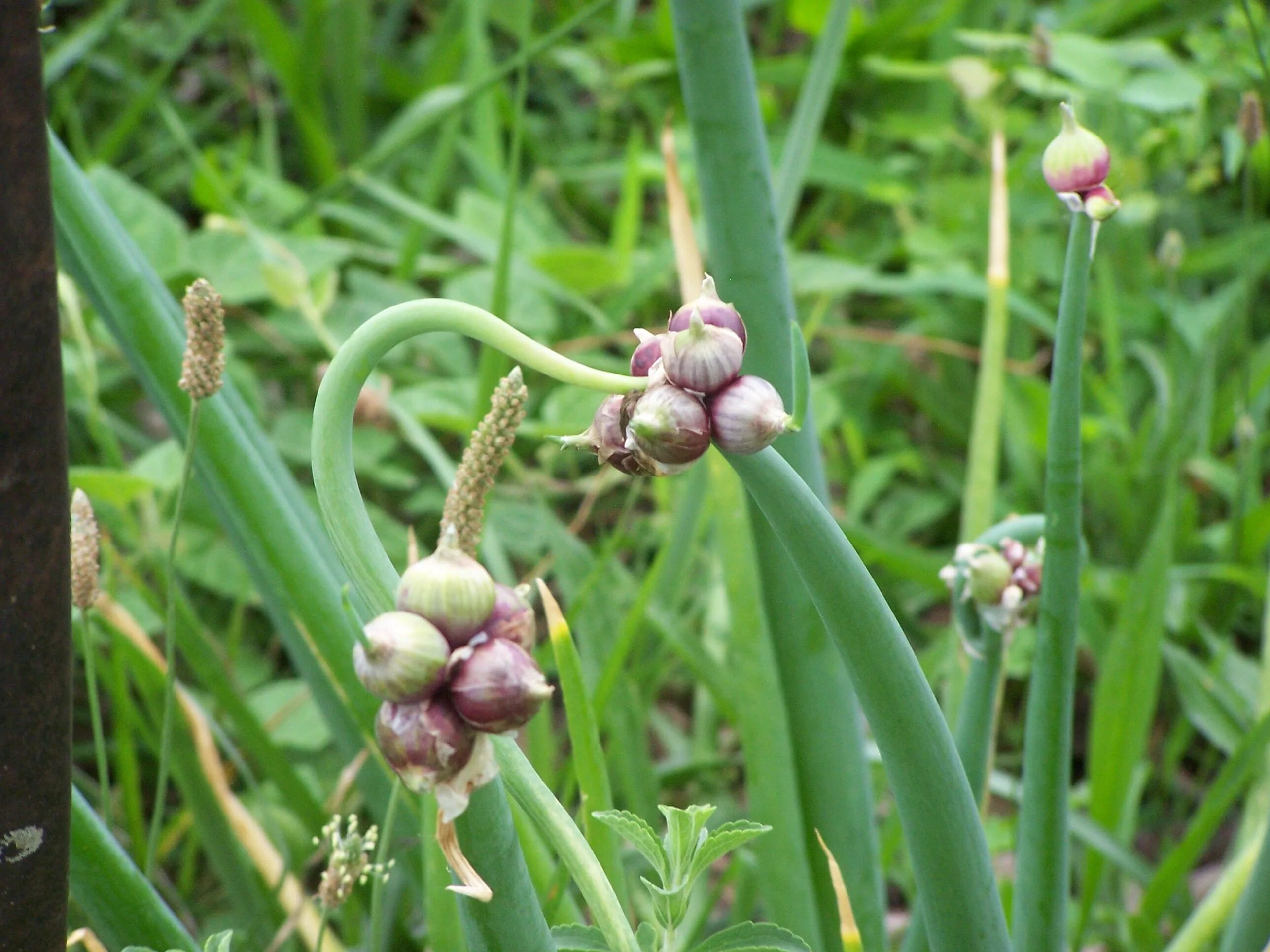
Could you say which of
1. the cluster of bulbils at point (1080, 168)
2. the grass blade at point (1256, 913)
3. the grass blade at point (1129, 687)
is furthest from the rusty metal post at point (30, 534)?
Result: the grass blade at point (1129, 687)

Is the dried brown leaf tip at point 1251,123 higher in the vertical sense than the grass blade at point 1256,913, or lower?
higher

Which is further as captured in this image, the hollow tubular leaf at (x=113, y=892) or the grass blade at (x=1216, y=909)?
the grass blade at (x=1216, y=909)

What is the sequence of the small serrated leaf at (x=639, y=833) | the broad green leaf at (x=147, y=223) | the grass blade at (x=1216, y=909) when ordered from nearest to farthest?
the small serrated leaf at (x=639, y=833) → the grass blade at (x=1216, y=909) → the broad green leaf at (x=147, y=223)

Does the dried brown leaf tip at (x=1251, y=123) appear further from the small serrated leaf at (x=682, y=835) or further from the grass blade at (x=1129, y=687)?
the small serrated leaf at (x=682, y=835)

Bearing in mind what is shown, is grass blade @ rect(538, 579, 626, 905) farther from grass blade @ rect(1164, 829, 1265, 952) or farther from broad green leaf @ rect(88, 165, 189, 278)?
broad green leaf @ rect(88, 165, 189, 278)

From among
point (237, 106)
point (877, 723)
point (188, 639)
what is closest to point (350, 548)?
point (877, 723)

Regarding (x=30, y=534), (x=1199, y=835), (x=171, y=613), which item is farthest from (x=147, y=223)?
(x=1199, y=835)

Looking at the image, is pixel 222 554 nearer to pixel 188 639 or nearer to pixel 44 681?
pixel 188 639
